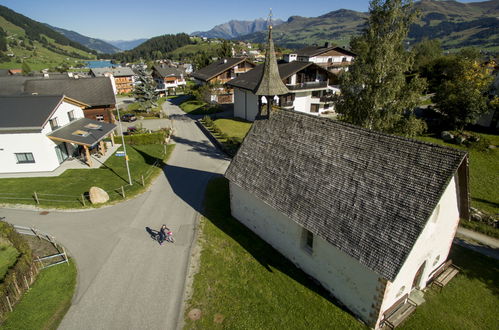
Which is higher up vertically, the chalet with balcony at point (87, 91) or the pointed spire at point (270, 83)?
the pointed spire at point (270, 83)

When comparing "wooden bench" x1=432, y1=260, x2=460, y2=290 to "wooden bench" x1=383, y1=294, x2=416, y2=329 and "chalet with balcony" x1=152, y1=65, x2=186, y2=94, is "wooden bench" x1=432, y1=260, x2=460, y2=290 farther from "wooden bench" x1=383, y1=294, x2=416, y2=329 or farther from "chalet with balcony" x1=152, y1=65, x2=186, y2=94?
"chalet with balcony" x1=152, y1=65, x2=186, y2=94

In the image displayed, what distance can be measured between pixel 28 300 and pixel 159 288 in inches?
267

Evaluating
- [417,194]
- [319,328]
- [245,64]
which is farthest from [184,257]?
[245,64]

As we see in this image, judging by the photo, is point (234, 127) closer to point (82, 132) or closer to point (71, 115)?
point (82, 132)

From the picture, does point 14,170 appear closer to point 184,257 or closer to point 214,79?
point 184,257

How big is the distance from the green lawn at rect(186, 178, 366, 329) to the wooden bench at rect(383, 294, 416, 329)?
1316mm

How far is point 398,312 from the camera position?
13.0 m

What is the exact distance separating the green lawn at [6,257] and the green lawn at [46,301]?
2.56m

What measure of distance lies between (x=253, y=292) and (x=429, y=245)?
9.36m

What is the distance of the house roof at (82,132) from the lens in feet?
94.3

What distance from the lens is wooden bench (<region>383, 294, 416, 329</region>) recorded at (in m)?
12.6

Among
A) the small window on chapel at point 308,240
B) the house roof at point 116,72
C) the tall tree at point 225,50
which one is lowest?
the small window on chapel at point 308,240

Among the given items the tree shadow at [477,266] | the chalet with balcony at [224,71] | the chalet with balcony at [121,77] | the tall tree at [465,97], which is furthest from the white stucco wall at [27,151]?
the chalet with balcony at [121,77]

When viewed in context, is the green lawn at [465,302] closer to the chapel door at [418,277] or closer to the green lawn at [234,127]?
the chapel door at [418,277]
